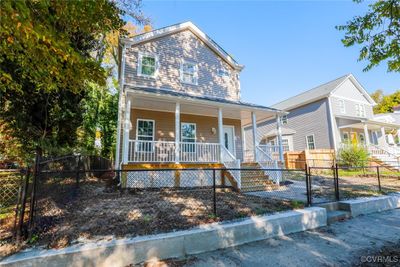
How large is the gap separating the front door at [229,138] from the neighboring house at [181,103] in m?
0.06

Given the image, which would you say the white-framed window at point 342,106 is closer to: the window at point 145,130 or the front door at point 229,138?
the front door at point 229,138

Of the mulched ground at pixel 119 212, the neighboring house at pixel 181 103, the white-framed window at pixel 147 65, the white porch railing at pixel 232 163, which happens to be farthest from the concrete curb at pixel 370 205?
the white-framed window at pixel 147 65

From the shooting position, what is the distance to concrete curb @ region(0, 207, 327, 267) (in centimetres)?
272

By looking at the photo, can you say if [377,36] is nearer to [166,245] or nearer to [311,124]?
[166,245]

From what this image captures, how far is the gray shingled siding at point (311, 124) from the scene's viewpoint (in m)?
17.6

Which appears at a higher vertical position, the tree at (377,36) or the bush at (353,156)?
the tree at (377,36)

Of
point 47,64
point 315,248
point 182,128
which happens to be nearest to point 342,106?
point 182,128

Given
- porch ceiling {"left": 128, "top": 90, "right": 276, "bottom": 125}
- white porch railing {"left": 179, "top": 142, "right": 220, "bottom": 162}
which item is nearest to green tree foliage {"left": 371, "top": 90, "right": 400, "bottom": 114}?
porch ceiling {"left": 128, "top": 90, "right": 276, "bottom": 125}

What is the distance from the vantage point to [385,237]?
13.5 feet

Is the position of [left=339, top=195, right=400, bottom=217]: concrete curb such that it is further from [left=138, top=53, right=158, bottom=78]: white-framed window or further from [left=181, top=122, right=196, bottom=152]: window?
[left=138, top=53, right=158, bottom=78]: white-framed window

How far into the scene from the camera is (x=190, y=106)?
9.86 meters

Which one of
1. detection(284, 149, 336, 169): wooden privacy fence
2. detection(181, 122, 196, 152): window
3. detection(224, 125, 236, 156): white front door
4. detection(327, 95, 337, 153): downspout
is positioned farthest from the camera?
detection(327, 95, 337, 153): downspout

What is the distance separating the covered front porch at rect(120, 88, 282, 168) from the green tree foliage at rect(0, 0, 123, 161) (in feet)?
8.57

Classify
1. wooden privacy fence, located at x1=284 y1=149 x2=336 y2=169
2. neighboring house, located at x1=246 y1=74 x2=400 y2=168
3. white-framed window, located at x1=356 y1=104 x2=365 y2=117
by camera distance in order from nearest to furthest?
wooden privacy fence, located at x1=284 y1=149 x2=336 y2=169 → neighboring house, located at x1=246 y1=74 x2=400 y2=168 → white-framed window, located at x1=356 y1=104 x2=365 y2=117
